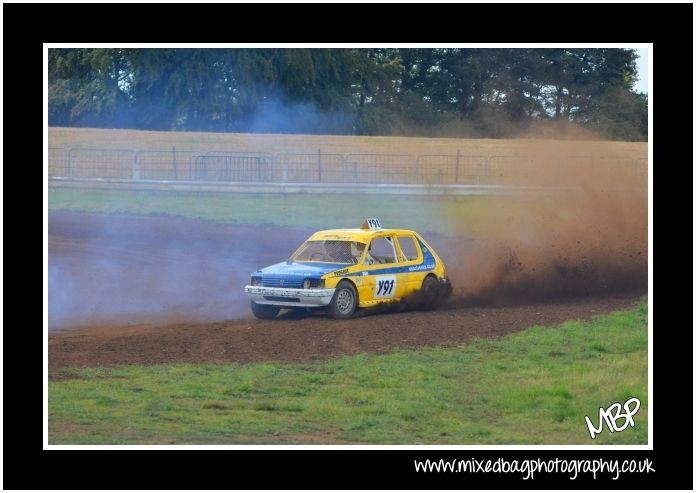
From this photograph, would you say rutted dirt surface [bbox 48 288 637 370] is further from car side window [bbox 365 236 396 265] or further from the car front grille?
car side window [bbox 365 236 396 265]

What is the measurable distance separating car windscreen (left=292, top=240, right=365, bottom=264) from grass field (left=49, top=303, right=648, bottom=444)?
2647 millimetres

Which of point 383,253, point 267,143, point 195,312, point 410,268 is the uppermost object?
point 267,143

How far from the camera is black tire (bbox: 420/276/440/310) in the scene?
16344mm

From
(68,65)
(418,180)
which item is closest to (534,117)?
(418,180)

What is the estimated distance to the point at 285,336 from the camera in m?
14.1

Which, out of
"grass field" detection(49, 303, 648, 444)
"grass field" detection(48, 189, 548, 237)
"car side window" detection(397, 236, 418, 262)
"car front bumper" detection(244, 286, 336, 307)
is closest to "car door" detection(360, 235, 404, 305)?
"car side window" detection(397, 236, 418, 262)

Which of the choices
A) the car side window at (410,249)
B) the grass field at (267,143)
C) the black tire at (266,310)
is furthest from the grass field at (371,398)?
the grass field at (267,143)

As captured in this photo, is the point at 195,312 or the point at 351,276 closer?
the point at 351,276

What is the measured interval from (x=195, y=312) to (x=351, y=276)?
3.02 metres

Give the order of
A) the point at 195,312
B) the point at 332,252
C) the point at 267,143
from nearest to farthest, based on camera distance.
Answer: the point at 332,252 < the point at 195,312 < the point at 267,143

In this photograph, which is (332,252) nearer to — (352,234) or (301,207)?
(352,234)

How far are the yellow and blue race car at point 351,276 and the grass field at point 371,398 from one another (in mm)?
2109

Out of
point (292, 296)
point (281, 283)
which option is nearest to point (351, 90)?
point (281, 283)

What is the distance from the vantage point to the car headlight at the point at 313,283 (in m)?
14.8
